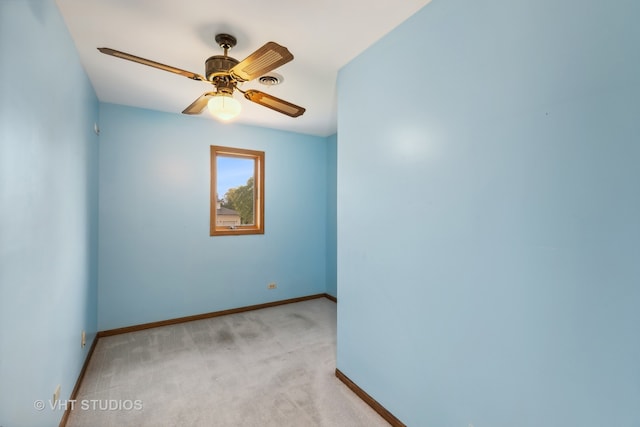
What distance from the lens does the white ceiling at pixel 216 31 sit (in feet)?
5.63

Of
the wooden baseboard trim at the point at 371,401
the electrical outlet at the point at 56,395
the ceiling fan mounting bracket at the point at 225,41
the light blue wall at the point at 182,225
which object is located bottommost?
the wooden baseboard trim at the point at 371,401

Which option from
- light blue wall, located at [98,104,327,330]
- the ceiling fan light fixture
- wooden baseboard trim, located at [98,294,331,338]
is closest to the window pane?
light blue wall, located at [98,104,327,330]

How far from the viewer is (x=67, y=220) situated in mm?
2006

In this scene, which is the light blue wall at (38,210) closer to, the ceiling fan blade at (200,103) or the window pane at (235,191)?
the ceiling fan blade at (200,103)

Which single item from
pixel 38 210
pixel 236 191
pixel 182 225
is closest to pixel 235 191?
pixel 236 191

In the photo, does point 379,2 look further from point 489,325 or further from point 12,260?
point 12,260

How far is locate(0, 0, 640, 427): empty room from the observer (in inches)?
42.7

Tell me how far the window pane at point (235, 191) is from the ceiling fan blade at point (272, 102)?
6.90 ft

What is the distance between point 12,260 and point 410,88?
2151 mm

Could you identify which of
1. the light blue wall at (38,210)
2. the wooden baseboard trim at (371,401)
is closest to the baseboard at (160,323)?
the light blue wall at (38,210)

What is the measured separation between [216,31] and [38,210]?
1.47 metres

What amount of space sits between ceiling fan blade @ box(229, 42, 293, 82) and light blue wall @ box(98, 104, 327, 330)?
225cm

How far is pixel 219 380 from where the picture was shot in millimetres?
2434

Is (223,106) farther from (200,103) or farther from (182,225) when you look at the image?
(182,225)
